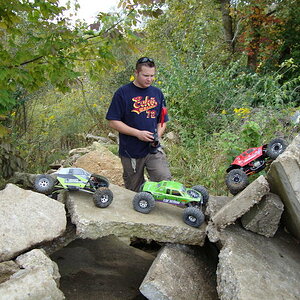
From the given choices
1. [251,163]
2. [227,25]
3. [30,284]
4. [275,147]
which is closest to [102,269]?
[30,284]

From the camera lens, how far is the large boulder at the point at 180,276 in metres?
2.66

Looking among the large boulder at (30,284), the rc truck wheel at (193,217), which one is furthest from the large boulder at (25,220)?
the rc truck wheel at (193,217)

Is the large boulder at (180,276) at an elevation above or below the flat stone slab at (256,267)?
below

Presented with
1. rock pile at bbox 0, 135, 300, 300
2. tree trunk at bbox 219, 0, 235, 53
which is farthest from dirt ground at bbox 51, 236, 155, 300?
tree trunk at bbox 219, 0, 235, 53

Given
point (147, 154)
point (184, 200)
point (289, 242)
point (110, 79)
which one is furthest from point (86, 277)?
point (110, 79)

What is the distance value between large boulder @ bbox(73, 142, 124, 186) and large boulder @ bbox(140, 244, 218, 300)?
2815mm

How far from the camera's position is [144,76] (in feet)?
12.5

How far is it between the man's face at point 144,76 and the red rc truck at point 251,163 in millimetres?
1415

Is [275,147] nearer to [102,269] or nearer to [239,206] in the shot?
[239,206]

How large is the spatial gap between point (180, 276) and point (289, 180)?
4.15 ft

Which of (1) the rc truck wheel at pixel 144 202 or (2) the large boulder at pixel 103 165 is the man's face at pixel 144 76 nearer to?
(1) the rc truck wheel at pixel 144 202

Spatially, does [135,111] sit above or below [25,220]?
above

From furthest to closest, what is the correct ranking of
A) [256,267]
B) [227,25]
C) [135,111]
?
[227,25] < [135,111] < [256,267]

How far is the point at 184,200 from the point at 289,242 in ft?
3.68
